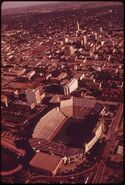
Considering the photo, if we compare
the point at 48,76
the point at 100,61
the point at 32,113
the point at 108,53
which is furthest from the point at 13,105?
the point at 108,53

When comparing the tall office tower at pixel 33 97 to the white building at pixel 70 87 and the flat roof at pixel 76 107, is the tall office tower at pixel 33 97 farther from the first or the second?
the flat roof at pixel 76 107

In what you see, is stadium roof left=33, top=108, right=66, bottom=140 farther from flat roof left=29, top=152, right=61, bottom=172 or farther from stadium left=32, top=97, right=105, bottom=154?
flat roof left=29, top=152, right=61, bottom=172

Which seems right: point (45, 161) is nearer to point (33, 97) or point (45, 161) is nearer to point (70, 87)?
point (33, 97)

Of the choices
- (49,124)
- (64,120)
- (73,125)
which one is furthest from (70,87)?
(49,124)

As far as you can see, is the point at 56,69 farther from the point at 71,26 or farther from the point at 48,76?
the point at 71,26

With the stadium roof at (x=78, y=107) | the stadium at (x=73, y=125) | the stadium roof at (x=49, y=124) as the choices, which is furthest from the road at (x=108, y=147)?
the stadium roof at (x=49, y=124)
